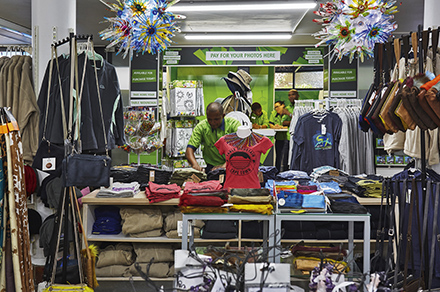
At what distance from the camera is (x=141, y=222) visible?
14.9ft

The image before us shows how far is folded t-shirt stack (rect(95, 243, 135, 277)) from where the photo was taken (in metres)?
4.59

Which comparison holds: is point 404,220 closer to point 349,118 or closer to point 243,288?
point 243,288

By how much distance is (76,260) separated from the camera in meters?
3.63

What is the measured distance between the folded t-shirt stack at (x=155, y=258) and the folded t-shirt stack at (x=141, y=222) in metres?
0.17

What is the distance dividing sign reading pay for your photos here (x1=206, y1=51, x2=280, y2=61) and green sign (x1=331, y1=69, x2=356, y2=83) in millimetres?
1234

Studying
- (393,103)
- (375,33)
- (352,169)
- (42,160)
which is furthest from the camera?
(352,169)

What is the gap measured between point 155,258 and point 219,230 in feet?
2.44

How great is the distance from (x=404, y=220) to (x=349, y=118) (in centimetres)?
409

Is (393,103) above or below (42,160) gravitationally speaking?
above

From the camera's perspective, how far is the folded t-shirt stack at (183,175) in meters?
4.90

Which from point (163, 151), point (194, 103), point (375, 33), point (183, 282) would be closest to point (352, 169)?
point (375, 33)

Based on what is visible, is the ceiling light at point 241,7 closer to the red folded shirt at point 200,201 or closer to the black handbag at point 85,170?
the black handbag at point 85,170

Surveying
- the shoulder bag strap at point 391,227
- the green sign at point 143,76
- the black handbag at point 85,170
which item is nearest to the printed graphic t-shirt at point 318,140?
the shoulder bag strap at point 391,227

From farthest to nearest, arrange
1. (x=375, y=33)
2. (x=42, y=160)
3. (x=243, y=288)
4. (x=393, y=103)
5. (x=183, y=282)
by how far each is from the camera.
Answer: (x=375, y=33) → (x=42, y=160) → (x=393, y=103) → (x=183, y=282) → (x=243, y=288)
